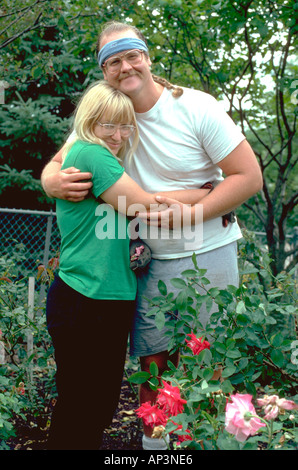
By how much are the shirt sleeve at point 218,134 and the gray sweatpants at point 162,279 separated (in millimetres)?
409

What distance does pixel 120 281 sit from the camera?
193 cm

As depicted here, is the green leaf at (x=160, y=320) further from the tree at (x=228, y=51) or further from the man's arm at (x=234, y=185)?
the tree at (x=228, y=51)

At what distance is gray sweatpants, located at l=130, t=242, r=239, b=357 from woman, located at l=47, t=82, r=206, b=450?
0.64 feet

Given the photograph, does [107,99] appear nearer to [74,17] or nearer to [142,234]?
[142,234]

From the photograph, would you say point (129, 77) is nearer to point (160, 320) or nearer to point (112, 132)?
point (112, 132)

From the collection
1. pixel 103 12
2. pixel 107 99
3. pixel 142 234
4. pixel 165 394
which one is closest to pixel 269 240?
pixel 103 12

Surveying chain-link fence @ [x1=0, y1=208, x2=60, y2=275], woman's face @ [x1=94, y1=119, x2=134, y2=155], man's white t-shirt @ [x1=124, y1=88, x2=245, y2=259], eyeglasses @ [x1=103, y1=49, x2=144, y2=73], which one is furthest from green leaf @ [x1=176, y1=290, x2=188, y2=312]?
chain-link fence @ [x1=0, y1=208, x2=60, y2=275]

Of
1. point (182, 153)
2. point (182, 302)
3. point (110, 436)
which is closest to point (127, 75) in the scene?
point (182, 153)

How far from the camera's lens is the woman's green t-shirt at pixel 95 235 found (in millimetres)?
1873

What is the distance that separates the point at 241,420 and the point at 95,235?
982 mm

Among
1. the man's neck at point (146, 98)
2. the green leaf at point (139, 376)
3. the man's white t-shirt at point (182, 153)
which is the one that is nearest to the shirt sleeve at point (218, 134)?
the man's white t-shirt at point (182, 153)

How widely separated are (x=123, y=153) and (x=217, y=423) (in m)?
1.21

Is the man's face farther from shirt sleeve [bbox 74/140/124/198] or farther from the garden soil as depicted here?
the garden soil

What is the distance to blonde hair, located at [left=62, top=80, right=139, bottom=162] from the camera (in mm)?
1931
